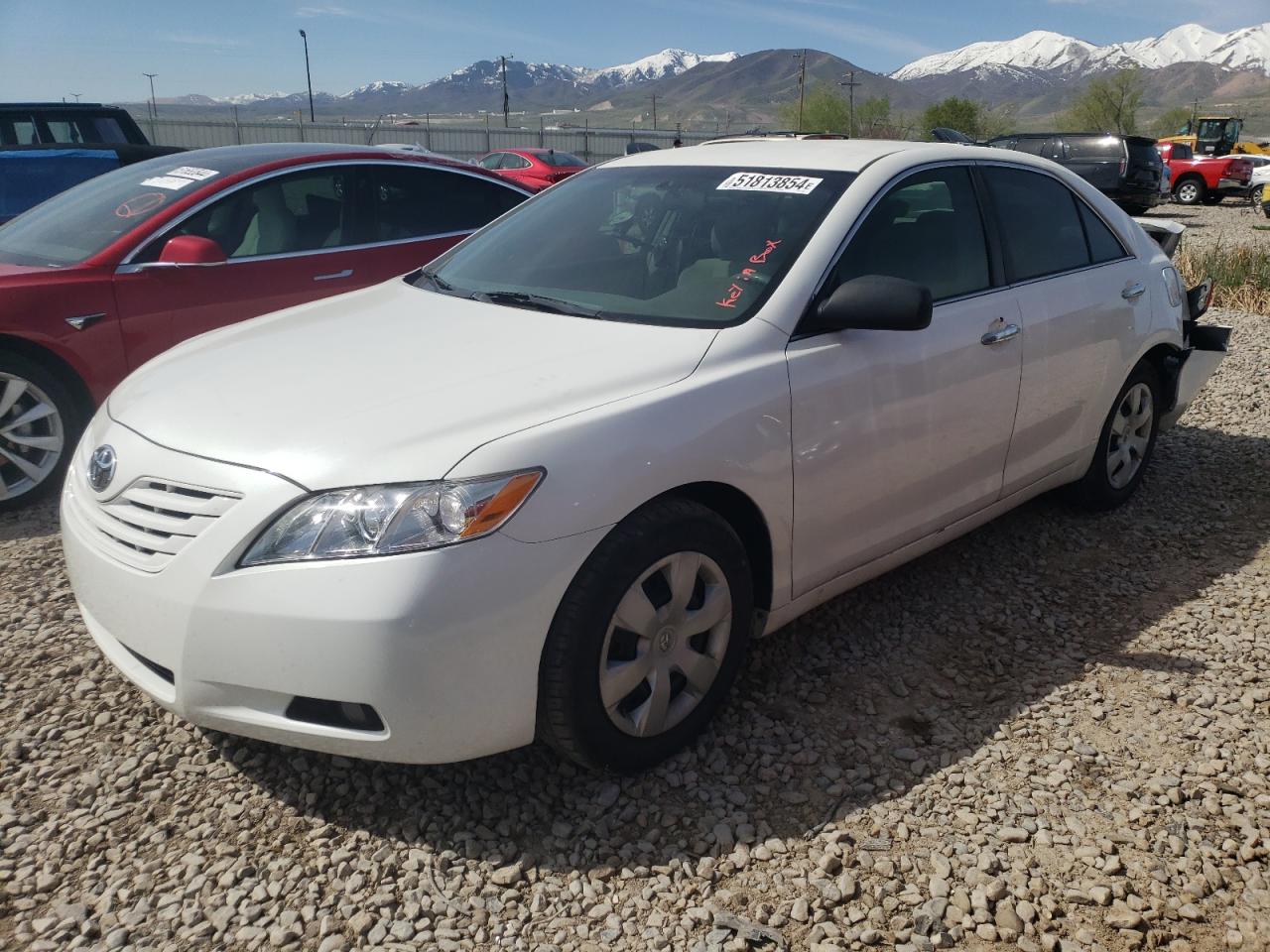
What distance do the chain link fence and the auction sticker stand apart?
117 feet

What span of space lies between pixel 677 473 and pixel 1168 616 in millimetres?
2329

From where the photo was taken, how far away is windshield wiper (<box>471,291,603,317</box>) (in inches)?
125

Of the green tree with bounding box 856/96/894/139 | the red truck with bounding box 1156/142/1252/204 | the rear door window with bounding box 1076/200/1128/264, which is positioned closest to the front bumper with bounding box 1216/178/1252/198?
the red truck with bounding box 1156/142/1252/204

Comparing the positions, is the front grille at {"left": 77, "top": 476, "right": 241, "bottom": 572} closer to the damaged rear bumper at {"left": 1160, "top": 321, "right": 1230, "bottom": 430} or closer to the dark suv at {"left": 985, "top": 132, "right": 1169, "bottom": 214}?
the damaged rear bumper at {"left": 1160, "top": 321, "right": 1230, "bottom": 430}

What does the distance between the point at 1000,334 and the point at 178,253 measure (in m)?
3.58

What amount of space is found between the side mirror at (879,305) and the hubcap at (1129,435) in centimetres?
202

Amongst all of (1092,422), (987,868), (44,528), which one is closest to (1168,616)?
(1092,422)

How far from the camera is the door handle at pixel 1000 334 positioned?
11.7 feet

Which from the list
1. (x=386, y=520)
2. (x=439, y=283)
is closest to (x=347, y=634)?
(x=386, y=520)

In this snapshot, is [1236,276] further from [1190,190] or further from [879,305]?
[1190,190]

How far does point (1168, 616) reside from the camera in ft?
12.7

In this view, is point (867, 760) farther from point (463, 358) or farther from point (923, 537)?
point (463, 358)

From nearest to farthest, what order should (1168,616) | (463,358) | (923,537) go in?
(463,358) < (923,537) < (1168,616)

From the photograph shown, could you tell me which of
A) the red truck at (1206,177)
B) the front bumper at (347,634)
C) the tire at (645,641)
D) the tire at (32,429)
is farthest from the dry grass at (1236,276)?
the red truck at (1206,177)
